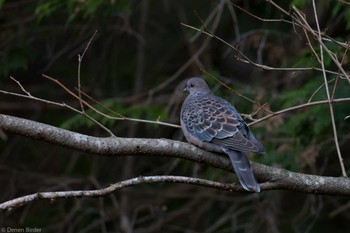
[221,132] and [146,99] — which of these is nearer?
[221,132]

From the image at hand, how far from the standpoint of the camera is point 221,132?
14.8 ft

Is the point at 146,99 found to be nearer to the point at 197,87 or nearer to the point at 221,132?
the point at 197,87

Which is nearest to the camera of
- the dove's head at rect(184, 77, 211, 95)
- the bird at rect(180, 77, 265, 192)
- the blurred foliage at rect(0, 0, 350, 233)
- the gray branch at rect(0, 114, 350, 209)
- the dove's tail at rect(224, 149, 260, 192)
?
the gray branch at rect(0, 114, 350, 209)

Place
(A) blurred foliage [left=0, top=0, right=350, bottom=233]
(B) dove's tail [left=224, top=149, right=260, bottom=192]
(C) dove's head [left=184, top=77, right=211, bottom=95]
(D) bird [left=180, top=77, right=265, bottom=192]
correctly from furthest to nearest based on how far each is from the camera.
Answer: (A) blurred foliage [left=0, top=0, right=350, bottom=233] < (C) dove's head [left=184, top=77, right=211, bottom=95] < (D) bird [left=180, top=77, right=265, bottom=192] < (B) dove's tail [left=224, top=149, right=260, bottom=192]

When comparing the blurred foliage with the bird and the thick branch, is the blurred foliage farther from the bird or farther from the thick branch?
the thick branch

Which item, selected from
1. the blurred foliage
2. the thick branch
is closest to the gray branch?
the thick branch

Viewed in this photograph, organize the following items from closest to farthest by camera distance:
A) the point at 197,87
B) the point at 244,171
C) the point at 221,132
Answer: the point at 244,171, the point at 221,132, the point at 197,87

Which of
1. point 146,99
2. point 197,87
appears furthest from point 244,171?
point 146,99

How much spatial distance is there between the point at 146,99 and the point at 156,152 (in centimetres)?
344

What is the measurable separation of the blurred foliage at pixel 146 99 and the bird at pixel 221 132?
0.92 metres

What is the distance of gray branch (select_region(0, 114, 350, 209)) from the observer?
133 inches

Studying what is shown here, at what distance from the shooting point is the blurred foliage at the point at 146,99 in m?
6.32

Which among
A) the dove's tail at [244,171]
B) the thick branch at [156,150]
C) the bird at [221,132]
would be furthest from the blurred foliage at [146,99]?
the thick branch at [156,150]

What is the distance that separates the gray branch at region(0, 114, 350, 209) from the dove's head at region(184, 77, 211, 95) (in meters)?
1.48
